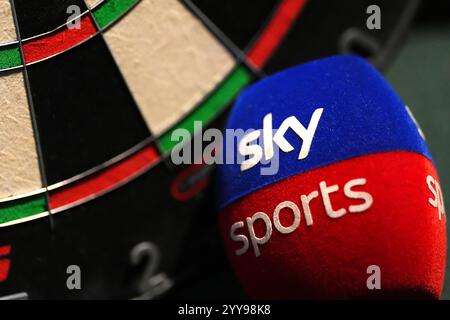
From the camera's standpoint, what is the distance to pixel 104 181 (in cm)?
107

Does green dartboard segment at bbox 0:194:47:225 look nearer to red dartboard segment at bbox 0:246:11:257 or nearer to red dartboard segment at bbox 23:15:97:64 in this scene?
red dartboard segment at bbox 0:246:11:257

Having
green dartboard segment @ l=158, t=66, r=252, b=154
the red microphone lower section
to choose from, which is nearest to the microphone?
the red microphone lower section

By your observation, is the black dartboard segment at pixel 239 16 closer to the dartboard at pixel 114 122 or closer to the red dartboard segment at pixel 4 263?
the dartboard at pixel 114 122

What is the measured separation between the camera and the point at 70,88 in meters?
1.01

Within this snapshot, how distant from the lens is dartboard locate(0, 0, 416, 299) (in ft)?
3.26

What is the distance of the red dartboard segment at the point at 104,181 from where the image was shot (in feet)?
3.41

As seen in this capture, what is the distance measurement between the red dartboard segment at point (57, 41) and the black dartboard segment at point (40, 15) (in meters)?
0.01

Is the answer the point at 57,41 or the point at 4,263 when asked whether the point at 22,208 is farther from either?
the point at 57,41

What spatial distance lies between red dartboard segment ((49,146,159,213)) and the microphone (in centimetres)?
19

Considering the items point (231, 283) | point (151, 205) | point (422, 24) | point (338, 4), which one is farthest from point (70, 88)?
point (422, 24)

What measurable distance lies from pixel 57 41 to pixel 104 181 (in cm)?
25

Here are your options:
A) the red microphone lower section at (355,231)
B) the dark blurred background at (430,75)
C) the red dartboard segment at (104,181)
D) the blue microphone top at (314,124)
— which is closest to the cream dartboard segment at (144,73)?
the red dartboard segment at (104,181)

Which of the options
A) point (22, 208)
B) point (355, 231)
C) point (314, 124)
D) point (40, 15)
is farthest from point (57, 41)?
point (355, 231)
